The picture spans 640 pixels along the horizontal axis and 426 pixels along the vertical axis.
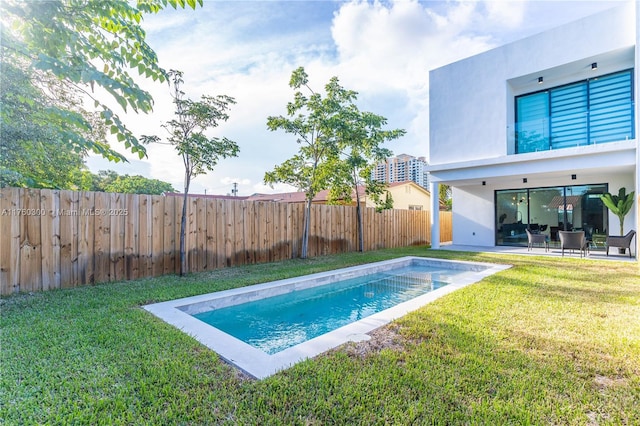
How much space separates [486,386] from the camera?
2.67 meters

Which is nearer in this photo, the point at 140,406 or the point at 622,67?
the point at 140,406

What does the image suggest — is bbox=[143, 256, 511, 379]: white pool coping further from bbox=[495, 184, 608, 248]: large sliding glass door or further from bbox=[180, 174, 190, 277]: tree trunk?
bbox=[495, 184, 608, 248]: large sliding glass door

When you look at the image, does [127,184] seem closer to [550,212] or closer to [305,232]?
[305,232]

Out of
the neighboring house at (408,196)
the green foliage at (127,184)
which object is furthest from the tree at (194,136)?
the green foliage at (127,184)

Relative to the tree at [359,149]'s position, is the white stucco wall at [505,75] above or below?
above

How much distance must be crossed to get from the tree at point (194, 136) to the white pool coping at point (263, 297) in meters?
2.64

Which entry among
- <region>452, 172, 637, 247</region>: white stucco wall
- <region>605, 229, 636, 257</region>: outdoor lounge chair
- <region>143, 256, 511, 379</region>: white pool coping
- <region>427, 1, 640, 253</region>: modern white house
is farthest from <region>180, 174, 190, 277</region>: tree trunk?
<region>452, 172, 637, 247</region>: white stucco wall

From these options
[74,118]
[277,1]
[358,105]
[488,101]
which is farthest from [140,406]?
[488,101]

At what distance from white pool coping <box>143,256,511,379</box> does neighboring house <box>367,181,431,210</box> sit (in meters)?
17.5

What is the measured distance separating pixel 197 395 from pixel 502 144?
1370 cm

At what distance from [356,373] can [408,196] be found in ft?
85.3

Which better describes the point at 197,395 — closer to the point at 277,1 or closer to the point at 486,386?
the point at 486,386

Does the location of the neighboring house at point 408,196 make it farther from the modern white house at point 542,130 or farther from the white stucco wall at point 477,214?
the modern white house at point 542,130

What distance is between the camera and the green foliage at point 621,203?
1088 cm
